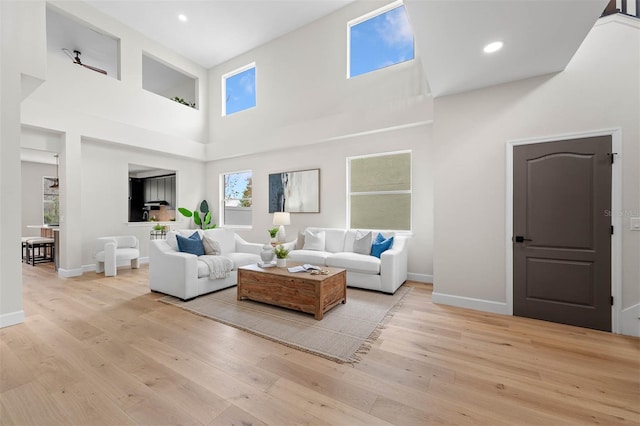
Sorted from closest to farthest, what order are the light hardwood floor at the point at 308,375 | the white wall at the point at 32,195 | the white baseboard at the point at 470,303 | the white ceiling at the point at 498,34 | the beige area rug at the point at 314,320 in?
the light hardwood floor at the point at 308,375, the white ceiling at the point at 498,34, the beige area rug at the point at 314,320, the white baseboard at the point at 470,303, the white wall at the point at 32,195

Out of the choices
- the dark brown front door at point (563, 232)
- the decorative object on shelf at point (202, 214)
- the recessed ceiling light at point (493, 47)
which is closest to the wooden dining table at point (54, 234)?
the decorative object on shelf at point (202, 214)

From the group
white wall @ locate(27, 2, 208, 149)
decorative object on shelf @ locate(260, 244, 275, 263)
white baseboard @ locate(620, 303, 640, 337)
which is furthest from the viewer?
white wall @ locate(27, 2, 208, 149)

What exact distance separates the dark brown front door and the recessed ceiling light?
1185 millimetres

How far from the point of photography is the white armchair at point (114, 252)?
4.93 metres

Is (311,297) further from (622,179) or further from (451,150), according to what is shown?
(622,179)

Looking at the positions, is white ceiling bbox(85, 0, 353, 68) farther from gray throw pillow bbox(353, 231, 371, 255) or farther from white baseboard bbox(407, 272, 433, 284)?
white baseboard bbox(407, 272, 433, 284)

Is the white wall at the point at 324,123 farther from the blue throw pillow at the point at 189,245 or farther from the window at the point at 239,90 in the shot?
the blue throw pillow at the point at 189,245

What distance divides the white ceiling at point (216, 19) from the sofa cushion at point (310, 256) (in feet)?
16.5

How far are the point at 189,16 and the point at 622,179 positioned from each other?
7623 mm

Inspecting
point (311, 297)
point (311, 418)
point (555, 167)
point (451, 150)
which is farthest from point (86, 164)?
point (555, 167)

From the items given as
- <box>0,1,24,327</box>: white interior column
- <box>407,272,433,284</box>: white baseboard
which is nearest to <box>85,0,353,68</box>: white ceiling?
<box>0,1,24,327</box>: white interior column

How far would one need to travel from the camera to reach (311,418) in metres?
1.54

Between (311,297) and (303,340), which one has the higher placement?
(311,297)

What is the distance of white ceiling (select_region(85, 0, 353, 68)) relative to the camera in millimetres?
5289
